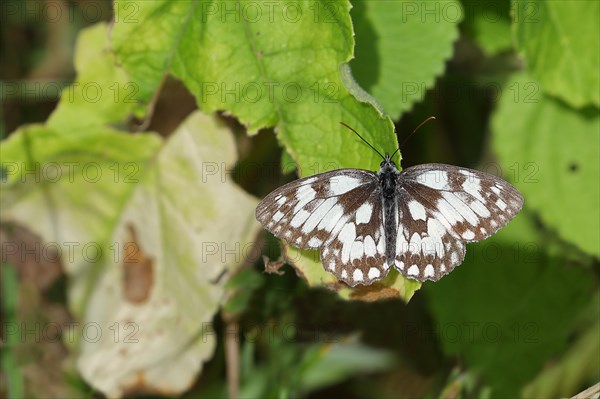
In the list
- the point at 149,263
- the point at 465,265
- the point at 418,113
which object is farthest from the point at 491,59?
the point at 149,263

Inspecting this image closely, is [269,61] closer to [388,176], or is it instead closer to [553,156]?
[388,176]

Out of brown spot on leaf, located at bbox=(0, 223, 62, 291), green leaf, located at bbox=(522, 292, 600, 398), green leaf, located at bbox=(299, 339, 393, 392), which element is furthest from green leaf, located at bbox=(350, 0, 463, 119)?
brown spot on leaf, located at bbox=(0, 223, 62, 291)

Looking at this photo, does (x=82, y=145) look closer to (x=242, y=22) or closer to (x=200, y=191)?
(x=200, y=191)

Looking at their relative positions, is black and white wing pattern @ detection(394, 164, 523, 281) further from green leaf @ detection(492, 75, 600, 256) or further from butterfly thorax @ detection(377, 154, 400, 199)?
green leaf @ detection(492, 75, 600, 256)

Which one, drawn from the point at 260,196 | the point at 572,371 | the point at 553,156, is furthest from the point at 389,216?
the point at 572,371

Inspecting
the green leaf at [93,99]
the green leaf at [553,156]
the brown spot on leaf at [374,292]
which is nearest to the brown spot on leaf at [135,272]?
the green leaf at [93,99]

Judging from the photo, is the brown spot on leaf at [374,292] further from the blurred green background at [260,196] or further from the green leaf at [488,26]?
the green leaf at [488,26]
